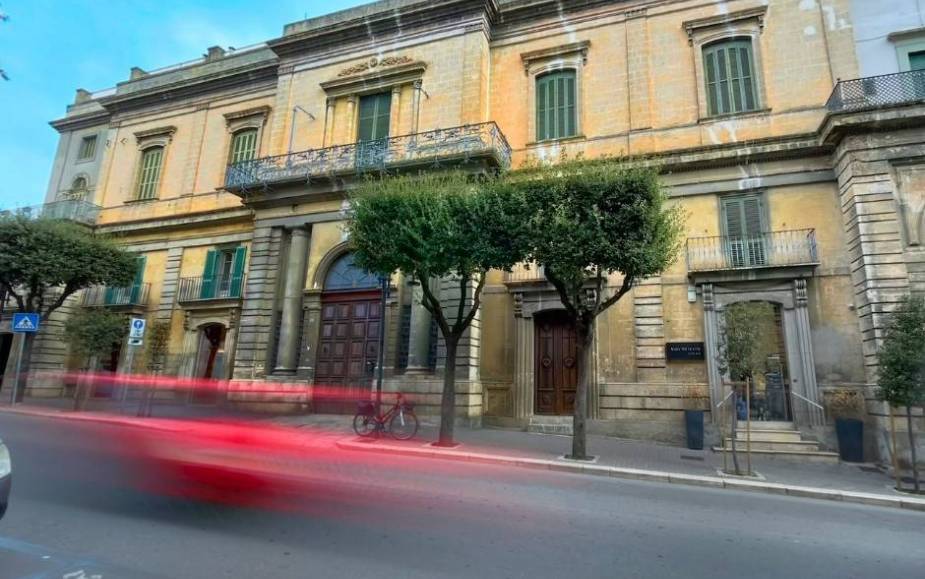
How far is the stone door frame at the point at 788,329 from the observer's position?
12242 mm

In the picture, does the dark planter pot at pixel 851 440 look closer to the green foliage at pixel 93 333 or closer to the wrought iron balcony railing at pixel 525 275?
the wrought iron balcony railing at pixel 525 275

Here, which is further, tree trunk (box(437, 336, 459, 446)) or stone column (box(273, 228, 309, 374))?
A: stone column (box(273, 228, 309, 374))

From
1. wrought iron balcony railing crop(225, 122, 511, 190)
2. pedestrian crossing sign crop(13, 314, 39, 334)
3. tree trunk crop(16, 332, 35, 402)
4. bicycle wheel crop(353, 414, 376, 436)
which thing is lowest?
bicycle wheel crop(353, 414, 376, 436)

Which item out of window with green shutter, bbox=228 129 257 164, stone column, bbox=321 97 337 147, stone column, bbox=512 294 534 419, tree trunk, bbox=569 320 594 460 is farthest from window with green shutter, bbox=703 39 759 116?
window with green shutter, bbox=228 129 257 164

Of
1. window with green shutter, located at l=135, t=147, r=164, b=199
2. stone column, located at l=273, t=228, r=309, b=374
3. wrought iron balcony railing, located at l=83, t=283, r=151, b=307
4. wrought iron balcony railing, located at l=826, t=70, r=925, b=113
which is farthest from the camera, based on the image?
window with green shutter, located at l=135, t=147, r=164, b=199

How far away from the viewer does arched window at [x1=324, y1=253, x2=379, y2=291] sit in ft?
53.5

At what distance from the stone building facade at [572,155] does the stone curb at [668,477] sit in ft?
13.0

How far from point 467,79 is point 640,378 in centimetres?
1094

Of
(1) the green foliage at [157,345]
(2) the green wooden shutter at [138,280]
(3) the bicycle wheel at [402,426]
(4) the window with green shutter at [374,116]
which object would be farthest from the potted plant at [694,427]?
(2) the green wooden shutter at [138,280]

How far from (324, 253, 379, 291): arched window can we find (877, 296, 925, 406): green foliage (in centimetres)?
1274

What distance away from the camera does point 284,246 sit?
57.6 feet

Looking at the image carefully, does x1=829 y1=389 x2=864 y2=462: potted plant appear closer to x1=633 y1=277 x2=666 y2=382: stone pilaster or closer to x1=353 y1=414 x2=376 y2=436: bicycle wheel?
x1=633 y1=277 x2=666 y2=382: stone pilaster

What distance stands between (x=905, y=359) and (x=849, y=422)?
3.49 meters

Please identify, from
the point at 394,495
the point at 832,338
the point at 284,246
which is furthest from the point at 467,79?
the point at 394,495
